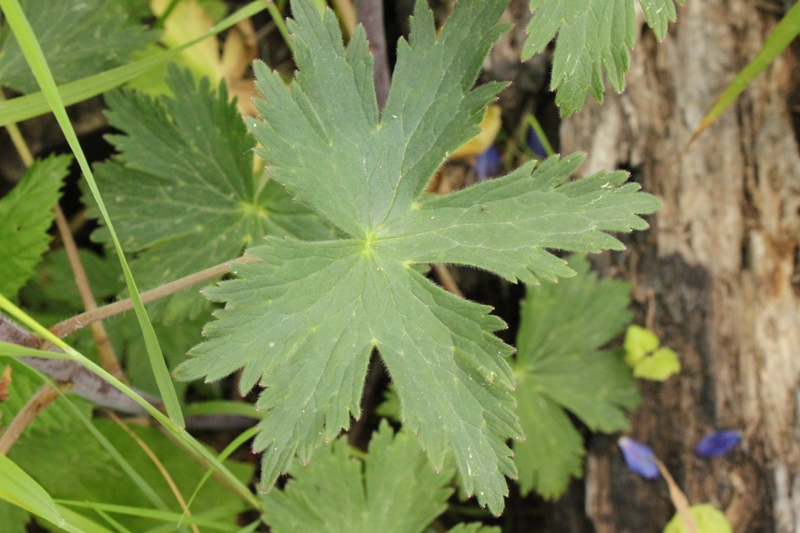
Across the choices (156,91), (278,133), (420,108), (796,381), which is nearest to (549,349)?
(796,381)

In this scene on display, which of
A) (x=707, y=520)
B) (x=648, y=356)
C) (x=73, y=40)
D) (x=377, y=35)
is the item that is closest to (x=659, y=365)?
(x=648, y=356)

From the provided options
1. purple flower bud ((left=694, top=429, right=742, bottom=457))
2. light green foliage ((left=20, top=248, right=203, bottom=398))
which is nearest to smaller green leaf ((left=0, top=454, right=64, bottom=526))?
light green foliage ((left=20, top=248, right=203, bottom=398))

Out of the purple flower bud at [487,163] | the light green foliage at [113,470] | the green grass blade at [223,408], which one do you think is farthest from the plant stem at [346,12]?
the light green foliage at [113,470]

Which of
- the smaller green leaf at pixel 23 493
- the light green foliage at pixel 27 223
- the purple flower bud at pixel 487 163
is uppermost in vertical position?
the light green foliage at pixel 27 223

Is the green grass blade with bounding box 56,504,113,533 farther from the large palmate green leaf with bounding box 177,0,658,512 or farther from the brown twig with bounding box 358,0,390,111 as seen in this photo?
the brown twig with bounding box 358,0,390,111

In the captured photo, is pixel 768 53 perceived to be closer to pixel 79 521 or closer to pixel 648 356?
pixel 648 356

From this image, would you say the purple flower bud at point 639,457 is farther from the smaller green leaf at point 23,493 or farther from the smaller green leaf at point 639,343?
the smaller green leaf at point 23,493

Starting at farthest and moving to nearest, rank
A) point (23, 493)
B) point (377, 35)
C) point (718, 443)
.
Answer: point (718, 443) → point (377, 35) → point (23, 493)
